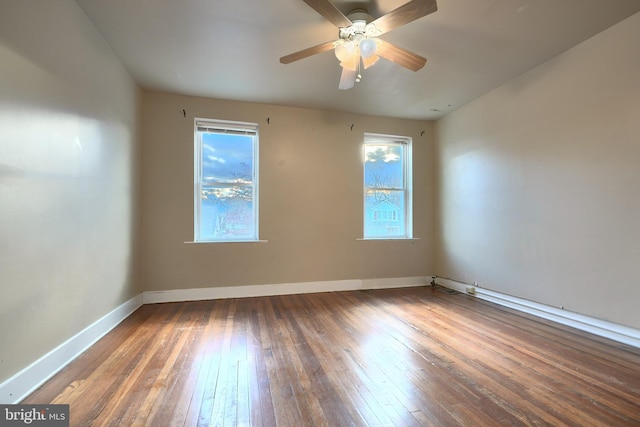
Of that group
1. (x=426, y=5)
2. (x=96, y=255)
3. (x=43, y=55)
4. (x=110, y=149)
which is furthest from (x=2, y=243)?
(x=426, y=5)

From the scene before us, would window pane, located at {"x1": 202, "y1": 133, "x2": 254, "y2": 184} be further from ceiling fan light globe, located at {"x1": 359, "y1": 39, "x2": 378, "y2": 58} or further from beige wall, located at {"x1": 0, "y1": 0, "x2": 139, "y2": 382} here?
ceiling fan light globe, located at {"x1": 359, "y1": 39, "x2": 378, "y2": 58}

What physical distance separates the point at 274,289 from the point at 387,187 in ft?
7.55

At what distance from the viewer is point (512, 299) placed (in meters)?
3.30

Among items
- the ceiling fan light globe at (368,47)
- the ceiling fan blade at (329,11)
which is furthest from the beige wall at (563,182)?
the ceiling fan blade at (329,11)

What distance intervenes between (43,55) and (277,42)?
1.62 metres

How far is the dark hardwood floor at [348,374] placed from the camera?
1475mm

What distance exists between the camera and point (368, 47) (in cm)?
210

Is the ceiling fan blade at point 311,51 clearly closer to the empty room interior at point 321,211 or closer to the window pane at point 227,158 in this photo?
the empty room interior at point 321,211

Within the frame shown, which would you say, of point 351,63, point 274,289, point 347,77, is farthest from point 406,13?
point 274,289

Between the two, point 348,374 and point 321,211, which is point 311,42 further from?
point 348,374

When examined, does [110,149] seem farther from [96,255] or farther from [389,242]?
[389,242]

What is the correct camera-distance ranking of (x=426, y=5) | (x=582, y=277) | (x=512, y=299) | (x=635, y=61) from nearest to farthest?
(x=426, y=5)
(x=635, y=61)
(x=582, y=277)
(x=512, y=299)

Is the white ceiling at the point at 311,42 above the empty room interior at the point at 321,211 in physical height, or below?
above

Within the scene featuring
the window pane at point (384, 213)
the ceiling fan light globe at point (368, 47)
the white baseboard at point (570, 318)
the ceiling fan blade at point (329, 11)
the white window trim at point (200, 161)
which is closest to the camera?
the ceiling fan blade at point (329, 11)
